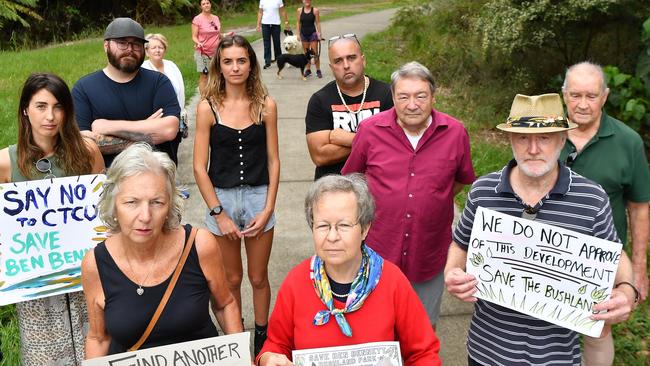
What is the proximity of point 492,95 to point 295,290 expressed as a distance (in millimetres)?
8139

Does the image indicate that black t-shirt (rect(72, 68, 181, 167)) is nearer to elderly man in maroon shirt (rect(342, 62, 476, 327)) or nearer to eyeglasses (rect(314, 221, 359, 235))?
elderly man in maroon shirt (rect(342, 62, 476, 327))

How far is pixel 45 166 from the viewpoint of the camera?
296 centimetres

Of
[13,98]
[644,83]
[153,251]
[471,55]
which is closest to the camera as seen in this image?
[153,251]

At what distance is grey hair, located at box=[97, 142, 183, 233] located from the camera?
2.41 metres

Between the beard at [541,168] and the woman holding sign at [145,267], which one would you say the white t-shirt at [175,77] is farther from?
the beard at [541,168]

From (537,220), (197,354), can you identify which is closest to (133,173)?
(197,354)

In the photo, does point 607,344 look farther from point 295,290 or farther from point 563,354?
point 295,290

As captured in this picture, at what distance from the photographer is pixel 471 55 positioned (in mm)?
10445

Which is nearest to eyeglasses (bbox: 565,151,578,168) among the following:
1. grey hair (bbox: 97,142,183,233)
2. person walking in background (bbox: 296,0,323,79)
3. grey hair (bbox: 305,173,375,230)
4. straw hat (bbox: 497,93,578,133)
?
straw hat (bbox: 497,93,578,133)

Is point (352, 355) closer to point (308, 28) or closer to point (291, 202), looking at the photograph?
point (291, 202)

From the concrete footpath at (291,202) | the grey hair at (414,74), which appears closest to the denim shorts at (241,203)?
the concrete footpath at (291,202)

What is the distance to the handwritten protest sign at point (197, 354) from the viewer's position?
7.51 ft

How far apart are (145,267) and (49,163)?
905mm

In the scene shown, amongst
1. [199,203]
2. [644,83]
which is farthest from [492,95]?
[199,203]
